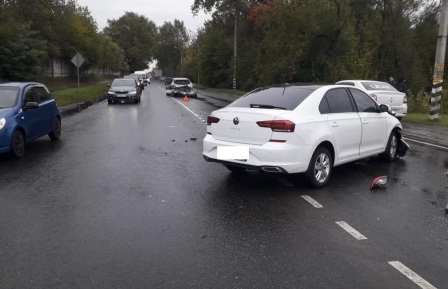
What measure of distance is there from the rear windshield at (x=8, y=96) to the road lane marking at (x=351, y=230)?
7359 mm

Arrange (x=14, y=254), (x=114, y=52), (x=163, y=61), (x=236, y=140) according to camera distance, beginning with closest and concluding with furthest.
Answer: (x=14, y=254) → (x=236, y=140) → (x=114, y=52) → (x=163, y=61)

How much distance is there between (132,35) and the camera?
119625 mm

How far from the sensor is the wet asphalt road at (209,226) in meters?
3.88

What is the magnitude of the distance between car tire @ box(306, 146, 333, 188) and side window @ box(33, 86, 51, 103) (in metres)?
7.06

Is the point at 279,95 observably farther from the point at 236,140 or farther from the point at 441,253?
the point at 441,253

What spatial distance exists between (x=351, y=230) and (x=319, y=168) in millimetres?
1866

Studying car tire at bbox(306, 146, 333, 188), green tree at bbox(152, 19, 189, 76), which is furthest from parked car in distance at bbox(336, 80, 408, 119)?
green tree at bbox(152, 19, 189, 76)

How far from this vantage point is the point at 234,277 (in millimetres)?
3838

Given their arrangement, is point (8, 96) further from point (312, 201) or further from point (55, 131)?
point (312, 201)

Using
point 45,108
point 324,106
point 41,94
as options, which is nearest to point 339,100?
point 324,106

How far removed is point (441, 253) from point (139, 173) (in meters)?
4.95

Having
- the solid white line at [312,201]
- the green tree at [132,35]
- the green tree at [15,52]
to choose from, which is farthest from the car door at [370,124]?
the green tree at [132,35]

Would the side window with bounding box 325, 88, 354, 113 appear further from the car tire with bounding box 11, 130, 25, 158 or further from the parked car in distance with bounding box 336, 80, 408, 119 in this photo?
the parked car in distance with bounding box 336, 80, 408, 119

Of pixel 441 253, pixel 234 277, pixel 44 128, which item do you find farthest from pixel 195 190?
pixel 44 128
